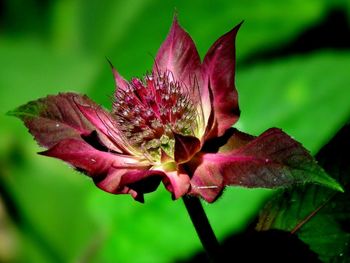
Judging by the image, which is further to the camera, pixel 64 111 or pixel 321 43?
pixel 321 43

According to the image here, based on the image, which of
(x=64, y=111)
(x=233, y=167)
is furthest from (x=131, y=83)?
(x=233, y=167)

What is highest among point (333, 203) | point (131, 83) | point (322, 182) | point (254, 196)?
point (131, 83)

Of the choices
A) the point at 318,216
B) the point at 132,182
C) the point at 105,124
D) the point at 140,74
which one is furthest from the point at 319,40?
the point at 132,182

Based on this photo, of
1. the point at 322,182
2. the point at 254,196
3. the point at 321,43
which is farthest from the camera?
the point at 321,43

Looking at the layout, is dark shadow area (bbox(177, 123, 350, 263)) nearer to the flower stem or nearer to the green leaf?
the green leaf

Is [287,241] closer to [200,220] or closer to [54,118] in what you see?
[200,220]

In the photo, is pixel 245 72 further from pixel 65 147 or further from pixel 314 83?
pixel 65 147

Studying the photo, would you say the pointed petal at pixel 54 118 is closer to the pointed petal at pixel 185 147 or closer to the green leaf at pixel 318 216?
the pointed petal at pixel 185 147
